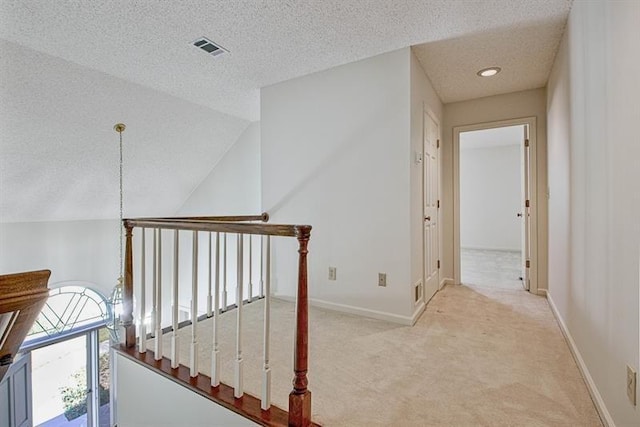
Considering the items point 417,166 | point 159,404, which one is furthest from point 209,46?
point 159,404

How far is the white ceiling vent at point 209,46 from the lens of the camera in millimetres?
2629

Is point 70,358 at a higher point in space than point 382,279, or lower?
lower

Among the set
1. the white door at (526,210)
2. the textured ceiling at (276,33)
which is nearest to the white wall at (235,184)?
the textured ceiling at (276,33)

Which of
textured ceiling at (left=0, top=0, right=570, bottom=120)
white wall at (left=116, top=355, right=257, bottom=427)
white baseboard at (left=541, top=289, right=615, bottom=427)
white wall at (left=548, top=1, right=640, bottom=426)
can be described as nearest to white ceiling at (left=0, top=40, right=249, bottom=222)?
textured ceiling at (left=0, top=0, right=570, bottom=120)

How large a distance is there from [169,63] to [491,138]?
6008 mm

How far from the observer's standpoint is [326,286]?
3146mm

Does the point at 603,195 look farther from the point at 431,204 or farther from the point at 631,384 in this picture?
the point at 431,204

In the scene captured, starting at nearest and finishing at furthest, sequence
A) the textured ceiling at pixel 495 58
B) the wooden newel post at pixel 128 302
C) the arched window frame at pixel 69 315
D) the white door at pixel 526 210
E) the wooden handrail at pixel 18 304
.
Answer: the wooden handrail at pixel 18 304
the wooden newel post at pixel 128 302
the textured ceiling at pixel 495 58
the white door at pixel 526 210
the arched window frame at pixel 69 315

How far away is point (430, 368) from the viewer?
1.95 metres

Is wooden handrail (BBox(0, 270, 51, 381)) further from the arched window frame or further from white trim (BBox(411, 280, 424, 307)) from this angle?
the arched window frame

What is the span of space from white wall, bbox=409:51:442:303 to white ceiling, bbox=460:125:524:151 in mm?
3224

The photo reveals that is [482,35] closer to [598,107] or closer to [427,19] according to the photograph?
[427,19]

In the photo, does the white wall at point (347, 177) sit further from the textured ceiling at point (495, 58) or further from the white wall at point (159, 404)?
the white wall at point (159, 404)

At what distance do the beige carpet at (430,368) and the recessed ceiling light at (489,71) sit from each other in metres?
2.33
